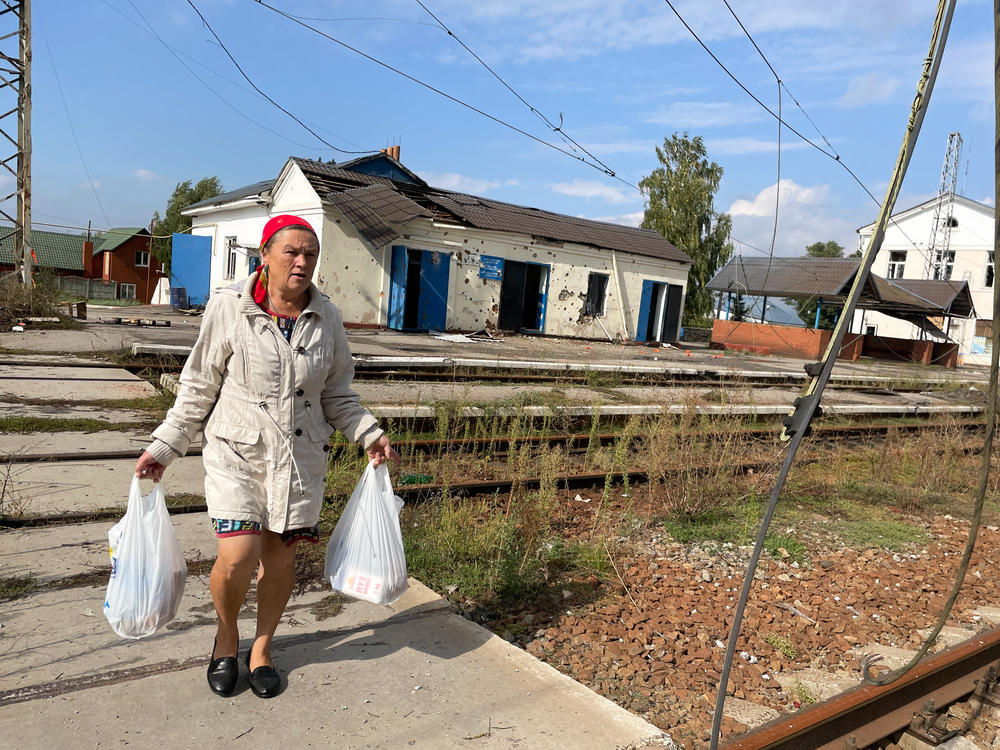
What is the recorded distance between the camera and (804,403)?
238cm

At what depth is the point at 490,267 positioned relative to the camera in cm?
2505

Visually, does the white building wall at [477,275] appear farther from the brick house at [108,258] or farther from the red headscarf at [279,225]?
the brick house at [108,258]

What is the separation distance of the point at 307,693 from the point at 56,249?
237 feet

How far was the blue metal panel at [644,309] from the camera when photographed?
2979 centimetres

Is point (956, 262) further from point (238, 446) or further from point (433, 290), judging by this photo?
point (238, 446)

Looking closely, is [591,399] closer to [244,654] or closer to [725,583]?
[725,583]

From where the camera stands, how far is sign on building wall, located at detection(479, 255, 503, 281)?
2483cm

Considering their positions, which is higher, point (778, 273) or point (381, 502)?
point (778, 273)

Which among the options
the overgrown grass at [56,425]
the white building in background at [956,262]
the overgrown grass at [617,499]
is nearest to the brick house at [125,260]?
the white building in background at [956,262]

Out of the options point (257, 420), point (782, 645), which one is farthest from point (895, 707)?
point (257, 420)

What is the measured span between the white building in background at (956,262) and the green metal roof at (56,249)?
6117 cm

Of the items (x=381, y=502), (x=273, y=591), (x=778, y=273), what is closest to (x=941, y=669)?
(x=381, y=502)

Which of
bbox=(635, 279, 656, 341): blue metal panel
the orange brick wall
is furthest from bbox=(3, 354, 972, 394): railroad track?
the orange brick wall

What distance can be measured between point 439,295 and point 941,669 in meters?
20.9
